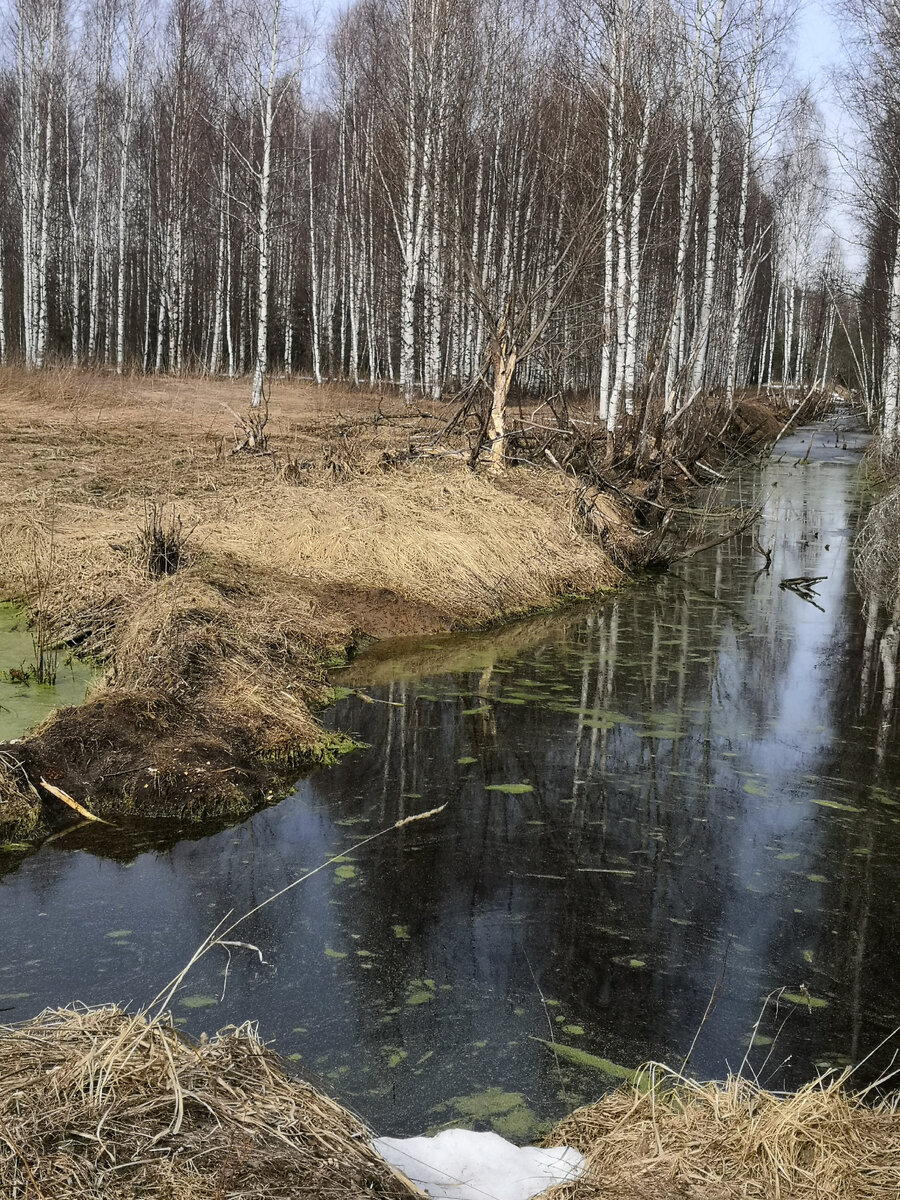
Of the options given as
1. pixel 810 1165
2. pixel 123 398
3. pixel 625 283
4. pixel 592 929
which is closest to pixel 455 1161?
pixel 810 1165

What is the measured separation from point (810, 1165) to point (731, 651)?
5.95 meters

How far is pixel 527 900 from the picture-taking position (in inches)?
173

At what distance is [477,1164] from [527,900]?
5.47ft

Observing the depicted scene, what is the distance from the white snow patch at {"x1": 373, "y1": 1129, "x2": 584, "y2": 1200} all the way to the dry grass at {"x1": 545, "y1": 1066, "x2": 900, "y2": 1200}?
0.08m

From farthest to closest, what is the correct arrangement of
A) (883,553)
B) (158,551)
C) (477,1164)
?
(883,553) → (158,551) → (477,1164)

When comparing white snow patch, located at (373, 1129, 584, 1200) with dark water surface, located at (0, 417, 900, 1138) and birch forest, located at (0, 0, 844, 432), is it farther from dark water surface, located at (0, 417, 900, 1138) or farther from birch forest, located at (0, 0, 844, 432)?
birch forest, located at (0, 0, 844, 432)

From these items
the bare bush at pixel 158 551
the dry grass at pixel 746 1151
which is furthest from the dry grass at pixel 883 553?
the dry grass at pixel 746 1151

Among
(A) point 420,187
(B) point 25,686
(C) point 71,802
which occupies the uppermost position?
(A) point 420,187

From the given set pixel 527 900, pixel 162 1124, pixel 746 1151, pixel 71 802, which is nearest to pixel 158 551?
pixel 71 802

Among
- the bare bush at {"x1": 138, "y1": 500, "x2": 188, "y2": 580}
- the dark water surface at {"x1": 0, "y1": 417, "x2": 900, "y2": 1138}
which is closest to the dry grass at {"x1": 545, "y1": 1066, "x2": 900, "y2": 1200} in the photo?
the dark water surface at {"x1": 0, "y1": 417, "x2": 900, "y2": 1138}

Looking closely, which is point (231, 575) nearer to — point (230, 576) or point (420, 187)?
point (230, 576)

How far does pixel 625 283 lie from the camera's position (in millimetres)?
16094

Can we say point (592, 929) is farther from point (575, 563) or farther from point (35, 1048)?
point (575, 563)

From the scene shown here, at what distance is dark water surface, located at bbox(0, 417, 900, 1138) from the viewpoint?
3484mm
